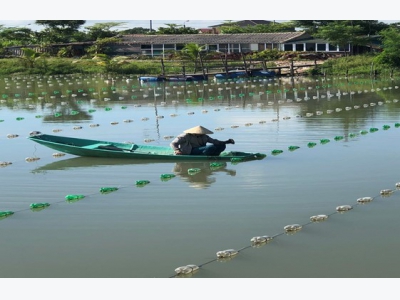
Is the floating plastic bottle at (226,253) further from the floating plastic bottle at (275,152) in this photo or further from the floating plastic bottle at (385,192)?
the floating plastic bottle at (275,152)

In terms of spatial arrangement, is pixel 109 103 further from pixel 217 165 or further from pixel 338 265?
pixel 338 265

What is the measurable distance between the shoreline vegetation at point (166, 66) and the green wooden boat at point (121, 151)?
23.9m

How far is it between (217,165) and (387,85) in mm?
18859

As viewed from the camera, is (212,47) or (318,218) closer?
(318,218)

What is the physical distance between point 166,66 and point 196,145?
28007mm

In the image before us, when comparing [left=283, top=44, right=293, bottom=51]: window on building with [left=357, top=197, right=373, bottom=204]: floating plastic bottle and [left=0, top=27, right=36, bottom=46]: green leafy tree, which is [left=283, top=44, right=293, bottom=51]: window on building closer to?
[left=0, top=27, right=36, bottom=46]: green leafy tree

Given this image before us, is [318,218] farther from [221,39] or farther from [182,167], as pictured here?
[221,39]

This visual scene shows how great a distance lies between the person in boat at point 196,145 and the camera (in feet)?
41.2

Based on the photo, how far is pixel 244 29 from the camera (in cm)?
5075

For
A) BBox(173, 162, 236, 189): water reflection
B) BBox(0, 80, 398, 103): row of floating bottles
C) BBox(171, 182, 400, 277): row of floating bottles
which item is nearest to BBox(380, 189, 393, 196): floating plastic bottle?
BBox(171, 182, 400, 277): row of floating bottles

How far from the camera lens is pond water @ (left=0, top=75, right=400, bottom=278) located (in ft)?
25.2

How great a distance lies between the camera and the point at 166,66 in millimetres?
40281

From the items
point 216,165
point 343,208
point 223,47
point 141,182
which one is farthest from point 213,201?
point 223,47

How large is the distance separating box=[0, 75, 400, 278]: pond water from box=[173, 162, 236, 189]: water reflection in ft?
0.09
